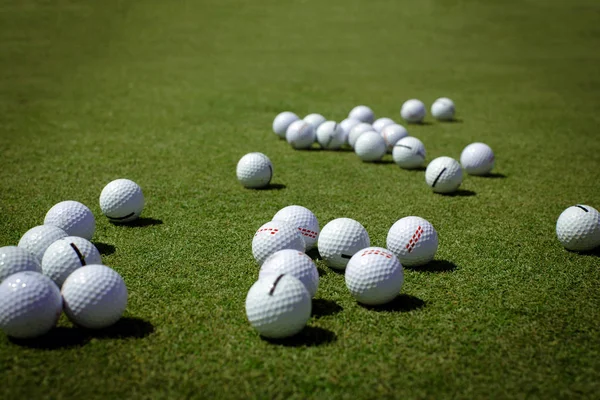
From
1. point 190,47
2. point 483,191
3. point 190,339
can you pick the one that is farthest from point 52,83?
point 190,339

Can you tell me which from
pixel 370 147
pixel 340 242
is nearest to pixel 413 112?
pixel 370 147

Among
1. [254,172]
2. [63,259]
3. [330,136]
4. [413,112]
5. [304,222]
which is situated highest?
[63,259]

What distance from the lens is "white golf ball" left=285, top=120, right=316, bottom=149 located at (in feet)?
39.2

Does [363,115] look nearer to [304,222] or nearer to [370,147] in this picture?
[370,147]

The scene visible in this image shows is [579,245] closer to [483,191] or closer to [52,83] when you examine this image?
[483,191]

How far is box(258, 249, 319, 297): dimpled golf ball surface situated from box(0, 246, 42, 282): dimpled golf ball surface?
7.09ft

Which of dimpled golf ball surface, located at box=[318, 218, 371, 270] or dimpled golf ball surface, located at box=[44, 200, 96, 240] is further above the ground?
dimpled golf ball surface, located at box=[318, 218, 371, 270]

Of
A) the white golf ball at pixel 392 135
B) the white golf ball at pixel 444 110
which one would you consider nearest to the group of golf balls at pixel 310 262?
the white golf ball at pixel 392 135

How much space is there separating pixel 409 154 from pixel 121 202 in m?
5.57

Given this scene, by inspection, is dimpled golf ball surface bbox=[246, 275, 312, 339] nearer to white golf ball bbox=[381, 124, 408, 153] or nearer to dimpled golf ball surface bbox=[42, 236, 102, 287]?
dimpled golf ball surface bbox=[42, 236, 102, 287]

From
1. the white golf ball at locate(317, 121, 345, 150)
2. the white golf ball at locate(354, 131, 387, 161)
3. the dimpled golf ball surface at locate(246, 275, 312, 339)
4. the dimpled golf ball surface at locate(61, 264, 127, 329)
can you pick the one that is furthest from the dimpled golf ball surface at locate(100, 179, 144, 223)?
the white golf ball at locate(317, 121, 345, 150)

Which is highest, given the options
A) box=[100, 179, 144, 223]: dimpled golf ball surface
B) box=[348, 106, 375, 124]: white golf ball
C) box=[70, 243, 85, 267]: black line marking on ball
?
box=[70, 243, 85, 267]: black line marking on ball

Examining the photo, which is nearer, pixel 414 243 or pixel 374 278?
pixel 374 278

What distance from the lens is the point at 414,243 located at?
232 inches
